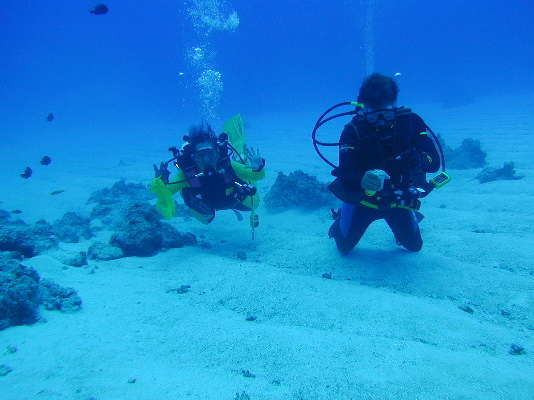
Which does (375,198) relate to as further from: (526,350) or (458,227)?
(458,227)

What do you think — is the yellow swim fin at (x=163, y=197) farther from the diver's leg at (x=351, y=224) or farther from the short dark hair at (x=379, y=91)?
the short dark hair at (x=379, y=91)

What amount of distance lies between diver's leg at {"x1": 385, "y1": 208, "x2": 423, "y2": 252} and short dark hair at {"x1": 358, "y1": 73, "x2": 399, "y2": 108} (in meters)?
1.65

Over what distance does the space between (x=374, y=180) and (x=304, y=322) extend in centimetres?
175

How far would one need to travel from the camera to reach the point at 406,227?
4.84 m

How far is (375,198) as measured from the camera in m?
4.12

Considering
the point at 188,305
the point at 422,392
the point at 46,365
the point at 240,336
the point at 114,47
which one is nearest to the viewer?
the point at 422,392

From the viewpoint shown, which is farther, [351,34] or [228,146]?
[351,34]

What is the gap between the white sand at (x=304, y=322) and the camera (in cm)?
265

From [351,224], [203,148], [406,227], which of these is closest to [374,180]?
[351,224]

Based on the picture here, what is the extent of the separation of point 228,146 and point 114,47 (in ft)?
470

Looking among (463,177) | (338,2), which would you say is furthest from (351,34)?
(463,177)

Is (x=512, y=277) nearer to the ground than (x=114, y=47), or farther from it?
nearer to the ground

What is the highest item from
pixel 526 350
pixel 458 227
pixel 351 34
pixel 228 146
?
pixel 351 34

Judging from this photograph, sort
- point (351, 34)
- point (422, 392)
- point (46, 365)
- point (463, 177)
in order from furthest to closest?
point (351, 34)
point (463, 177)
point (46, 365)
point (422, 392)
